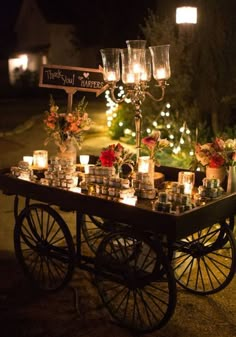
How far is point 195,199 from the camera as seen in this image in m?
4.04

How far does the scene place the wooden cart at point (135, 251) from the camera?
12.1 ft

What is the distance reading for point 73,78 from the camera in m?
5.25

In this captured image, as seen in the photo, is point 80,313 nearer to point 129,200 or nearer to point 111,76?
point 129,200

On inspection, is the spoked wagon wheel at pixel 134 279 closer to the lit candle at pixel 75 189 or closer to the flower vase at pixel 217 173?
the lit candle at pixel 75 189

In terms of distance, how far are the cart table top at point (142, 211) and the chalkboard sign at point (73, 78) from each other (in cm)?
120

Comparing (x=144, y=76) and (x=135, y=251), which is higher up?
(x=144, y=76)

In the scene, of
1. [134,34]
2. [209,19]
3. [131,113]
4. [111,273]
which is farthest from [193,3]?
[134,34]

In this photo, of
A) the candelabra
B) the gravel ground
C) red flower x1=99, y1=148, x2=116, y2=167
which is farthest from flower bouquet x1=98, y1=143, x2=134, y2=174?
the gravel ground

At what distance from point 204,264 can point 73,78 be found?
7.21ft

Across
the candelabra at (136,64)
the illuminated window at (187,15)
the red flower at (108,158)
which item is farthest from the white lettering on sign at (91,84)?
the illuminated window at (187,15)

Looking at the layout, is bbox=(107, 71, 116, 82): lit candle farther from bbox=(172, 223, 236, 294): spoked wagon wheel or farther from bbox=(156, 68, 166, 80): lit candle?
bbox=(172, 223, 236, 294): spoked wagon wheel

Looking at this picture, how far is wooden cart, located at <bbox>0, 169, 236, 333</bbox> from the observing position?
3.68 metres

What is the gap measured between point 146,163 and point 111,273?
1014 millimetres

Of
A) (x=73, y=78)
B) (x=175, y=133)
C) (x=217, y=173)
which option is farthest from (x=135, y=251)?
(x=175, y=133)
